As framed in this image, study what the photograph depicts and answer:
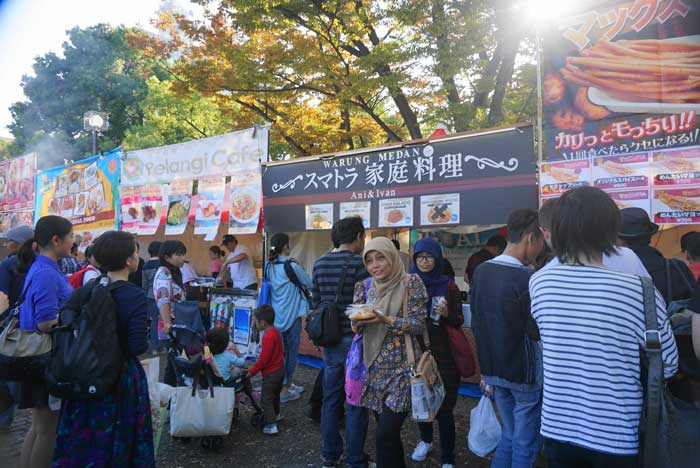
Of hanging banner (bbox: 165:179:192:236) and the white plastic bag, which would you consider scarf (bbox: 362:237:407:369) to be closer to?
the white plastic bag

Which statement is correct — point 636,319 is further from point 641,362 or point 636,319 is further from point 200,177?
point 200,177

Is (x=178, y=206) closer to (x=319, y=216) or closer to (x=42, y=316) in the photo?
(x=319, y=216)

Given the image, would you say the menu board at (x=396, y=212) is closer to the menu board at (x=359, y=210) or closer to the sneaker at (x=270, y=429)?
the menu board at (x=359, y=210)

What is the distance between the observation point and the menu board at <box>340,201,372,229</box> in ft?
20.0

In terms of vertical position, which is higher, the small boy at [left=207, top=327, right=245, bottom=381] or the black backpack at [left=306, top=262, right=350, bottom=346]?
the black backpack at [left=306, top=262, right=350, bottom=346]

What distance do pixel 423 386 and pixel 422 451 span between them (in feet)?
4.48

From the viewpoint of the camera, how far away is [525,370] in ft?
8.30

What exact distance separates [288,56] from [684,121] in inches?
300

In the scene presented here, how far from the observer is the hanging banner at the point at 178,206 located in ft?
26.2

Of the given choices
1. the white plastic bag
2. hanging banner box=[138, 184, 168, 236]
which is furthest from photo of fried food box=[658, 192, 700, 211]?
hanging banner box=[138, 184, 168, 236]

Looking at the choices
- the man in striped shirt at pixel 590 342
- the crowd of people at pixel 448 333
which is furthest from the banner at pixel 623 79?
the man in striped shirt at pixel 590 342

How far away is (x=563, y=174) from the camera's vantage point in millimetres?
4605

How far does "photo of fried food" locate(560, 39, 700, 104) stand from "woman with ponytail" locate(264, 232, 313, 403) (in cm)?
353

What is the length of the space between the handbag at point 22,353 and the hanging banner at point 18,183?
10204mm
